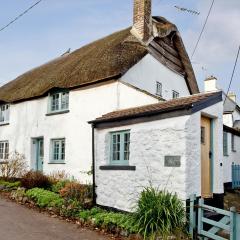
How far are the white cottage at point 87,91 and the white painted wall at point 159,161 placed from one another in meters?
3.90

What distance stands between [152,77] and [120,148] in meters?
7.65

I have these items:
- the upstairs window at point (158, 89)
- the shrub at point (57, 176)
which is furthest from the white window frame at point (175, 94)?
the shrub at point (57, 176)

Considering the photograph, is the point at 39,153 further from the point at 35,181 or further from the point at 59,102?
the point at 35,181

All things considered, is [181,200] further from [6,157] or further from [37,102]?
[6,157]

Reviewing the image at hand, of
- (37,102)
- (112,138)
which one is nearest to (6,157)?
(37,102)

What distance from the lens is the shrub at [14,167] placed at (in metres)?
19.2

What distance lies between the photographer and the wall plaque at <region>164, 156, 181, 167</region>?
30.9 feet

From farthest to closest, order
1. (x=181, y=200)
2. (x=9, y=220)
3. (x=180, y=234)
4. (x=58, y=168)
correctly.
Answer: (x=58, y=168) → (x=9, y=220) → (x=181, y=200) → (x=180, y=234)

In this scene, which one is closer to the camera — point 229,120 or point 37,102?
point 37,102

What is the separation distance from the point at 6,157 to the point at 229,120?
18.3 m

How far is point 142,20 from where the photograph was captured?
1859 centimetres

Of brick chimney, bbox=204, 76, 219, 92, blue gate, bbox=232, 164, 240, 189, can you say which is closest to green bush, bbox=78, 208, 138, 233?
blue gate, bbox=232, 164, 240, 189

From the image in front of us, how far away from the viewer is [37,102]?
19.7 m

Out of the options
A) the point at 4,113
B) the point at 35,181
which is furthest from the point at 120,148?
the point at 4,113
